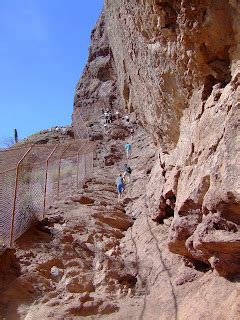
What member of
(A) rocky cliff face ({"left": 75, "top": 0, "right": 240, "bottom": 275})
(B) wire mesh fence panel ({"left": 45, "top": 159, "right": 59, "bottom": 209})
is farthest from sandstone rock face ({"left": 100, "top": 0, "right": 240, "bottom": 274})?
(B) wire mesh fence panel ({"left": 45, "top": 159, "right": 59, "bottom": 209})

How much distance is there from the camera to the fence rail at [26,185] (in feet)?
20.6

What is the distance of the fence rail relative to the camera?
6266mm

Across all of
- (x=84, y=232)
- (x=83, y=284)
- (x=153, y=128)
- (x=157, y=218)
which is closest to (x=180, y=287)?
(x=83, y=284)

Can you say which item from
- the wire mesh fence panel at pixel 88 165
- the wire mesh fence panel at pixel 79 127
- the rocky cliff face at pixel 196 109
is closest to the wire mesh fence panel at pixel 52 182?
the rocky cliff face at pixel 196 109

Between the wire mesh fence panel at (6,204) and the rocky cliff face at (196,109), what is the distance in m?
2.65

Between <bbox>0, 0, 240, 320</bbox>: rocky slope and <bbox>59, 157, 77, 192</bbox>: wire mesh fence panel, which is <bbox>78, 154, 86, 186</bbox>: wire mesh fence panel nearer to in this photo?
<bbox>59, 157, 77, 192</bbox>: wire mesh fence panel

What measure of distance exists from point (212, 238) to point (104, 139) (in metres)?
18.3

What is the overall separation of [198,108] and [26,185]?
361 cm

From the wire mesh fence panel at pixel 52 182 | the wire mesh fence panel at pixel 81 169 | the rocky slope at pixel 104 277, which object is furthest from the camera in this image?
the wire mesh fence panel at pixel 81 169

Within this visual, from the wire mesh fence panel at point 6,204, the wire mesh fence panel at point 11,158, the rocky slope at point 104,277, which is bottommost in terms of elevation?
Answer: the rocky slope at point 104,277

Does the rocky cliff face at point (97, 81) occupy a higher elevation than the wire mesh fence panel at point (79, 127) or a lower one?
higher

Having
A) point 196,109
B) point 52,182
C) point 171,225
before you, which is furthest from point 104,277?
point 52,182

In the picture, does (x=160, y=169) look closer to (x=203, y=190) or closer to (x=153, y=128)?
(x=153, y=128)

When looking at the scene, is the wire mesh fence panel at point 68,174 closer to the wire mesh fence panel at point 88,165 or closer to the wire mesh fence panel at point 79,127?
the wire mesh fence panel at point 88,165
